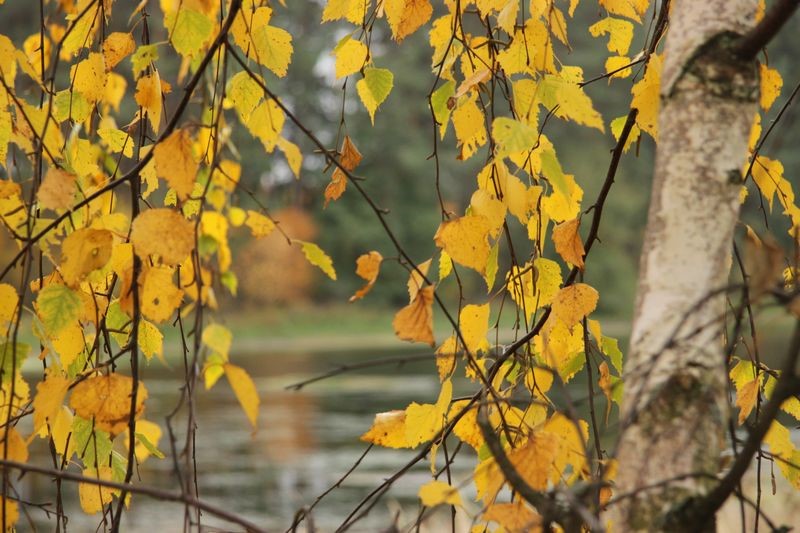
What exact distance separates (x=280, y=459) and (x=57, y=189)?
264 inches

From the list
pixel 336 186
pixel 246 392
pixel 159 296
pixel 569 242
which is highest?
pixel 336 186

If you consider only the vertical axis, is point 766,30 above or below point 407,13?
below

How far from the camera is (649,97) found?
0.98 m

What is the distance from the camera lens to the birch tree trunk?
66 centimetres

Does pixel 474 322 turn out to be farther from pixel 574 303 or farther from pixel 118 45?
pixel 118 45

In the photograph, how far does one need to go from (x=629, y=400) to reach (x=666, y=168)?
0.17 metres

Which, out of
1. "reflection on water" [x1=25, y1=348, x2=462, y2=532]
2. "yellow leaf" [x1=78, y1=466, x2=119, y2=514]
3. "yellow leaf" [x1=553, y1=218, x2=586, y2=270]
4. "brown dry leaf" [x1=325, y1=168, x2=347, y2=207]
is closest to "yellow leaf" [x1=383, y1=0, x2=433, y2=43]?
"brown dry leaf" [x1=325, y1=168, x2=347, y2=207]

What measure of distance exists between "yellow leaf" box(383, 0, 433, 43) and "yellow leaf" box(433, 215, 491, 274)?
9.7 inches

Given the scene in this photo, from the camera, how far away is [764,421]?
604mm

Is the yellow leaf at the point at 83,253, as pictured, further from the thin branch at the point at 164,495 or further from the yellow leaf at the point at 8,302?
the thin branch at the point at 164,495

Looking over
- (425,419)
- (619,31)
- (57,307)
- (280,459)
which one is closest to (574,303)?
(425,419)

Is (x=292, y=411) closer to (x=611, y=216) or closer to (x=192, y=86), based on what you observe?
(x=192, y=86)

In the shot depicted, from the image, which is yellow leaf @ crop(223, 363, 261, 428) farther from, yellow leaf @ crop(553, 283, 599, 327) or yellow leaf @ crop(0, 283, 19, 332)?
yellow leaf @ crop(553, 283, 599, 327)

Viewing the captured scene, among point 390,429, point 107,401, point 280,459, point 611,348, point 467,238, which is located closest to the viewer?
point 107,401
